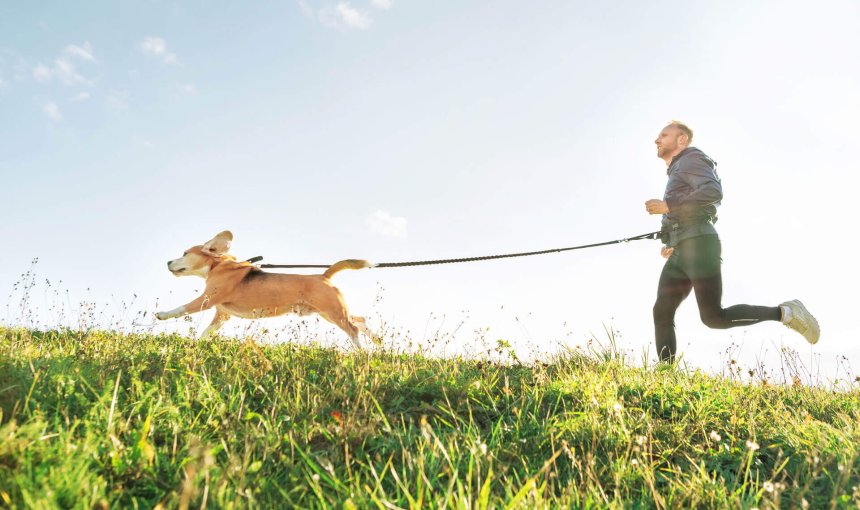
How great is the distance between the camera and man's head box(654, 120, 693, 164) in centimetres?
627

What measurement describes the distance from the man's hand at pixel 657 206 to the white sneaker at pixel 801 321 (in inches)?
65.8

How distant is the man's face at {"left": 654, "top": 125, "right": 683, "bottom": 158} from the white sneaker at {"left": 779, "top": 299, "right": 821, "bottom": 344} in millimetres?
2006

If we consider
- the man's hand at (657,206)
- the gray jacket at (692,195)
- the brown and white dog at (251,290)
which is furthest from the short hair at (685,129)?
the brown and white dog at (251,290)

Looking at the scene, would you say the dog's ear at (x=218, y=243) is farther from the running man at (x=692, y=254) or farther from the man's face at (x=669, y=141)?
the man's face at (x=669, y=141)

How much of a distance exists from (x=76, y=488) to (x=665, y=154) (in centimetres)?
608

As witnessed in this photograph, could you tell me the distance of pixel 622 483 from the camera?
3012mm

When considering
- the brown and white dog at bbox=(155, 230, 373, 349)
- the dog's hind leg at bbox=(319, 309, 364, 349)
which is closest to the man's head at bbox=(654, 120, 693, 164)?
the brown and white dog at bbox=(155, 230, 373, 349)

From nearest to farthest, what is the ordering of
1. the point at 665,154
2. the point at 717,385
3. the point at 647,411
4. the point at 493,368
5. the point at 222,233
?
the point at 647,411
the point at 493,368
the point at 717,385
the point at 665,154
the point at 222,233

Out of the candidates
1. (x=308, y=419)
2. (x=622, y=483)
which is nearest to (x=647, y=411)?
(x=622, y=483)

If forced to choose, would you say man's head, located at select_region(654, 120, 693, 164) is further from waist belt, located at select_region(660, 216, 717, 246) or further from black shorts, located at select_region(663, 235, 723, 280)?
black shorts, located at select_region(663, 235, 723, 280)

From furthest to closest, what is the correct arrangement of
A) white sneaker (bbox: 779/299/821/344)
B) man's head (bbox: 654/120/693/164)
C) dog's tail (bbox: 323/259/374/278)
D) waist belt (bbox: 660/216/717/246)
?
dog's tail (bbox: 323/259/374/278), man's head (bbox: 654/120/693/164), white sneaker (bbox: 779/299/821/344), waist belt (bbox: 660/216/717/246)

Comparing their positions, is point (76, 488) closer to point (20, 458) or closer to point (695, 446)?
point (20, 458)

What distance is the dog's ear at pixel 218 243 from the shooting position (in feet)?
26.1

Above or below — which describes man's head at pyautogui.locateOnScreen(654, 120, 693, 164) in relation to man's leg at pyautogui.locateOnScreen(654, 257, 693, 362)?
above
